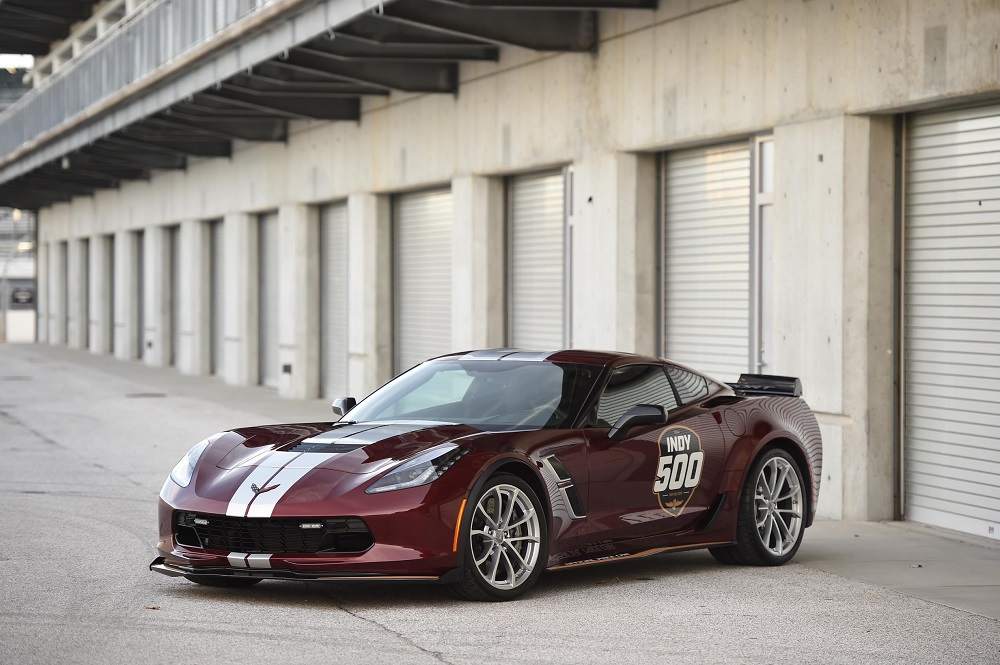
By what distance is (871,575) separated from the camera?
8.36m

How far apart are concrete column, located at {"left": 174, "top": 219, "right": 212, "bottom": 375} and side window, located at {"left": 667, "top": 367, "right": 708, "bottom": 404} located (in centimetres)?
2285

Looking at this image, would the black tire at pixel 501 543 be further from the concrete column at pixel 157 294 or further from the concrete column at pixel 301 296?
the concrete column at pixel 157 294

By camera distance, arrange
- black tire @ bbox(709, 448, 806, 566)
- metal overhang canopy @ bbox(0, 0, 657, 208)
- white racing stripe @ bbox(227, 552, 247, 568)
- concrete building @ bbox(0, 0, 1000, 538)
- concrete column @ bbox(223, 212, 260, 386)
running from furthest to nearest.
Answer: concrete column @ bbox(223, 212, 260, 386)
metal overhang canopy @ bbox(0, 0, 657, 208)
concrete building @ bbox(0, 0, 1000, 538)
black tire @ bbox(709, 448, 806, 566)
white racing stripe @ bbox(227, 552, 247, 568)

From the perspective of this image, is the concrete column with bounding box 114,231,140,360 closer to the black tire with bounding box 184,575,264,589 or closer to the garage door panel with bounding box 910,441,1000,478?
the garage door panel with bounding box 910,441,1000,478

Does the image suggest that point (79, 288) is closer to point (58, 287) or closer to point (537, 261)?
point (58, 287)

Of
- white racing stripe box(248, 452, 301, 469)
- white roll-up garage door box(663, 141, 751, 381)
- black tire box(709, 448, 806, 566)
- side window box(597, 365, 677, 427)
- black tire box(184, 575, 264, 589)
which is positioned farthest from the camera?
white roll-up garage door box(663, 141, 751, 381)

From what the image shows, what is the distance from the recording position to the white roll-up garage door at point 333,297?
23.1 m

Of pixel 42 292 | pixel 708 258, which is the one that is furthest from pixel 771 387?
pixel 42 292

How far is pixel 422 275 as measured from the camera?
20406 mm

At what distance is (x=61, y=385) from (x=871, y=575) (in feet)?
67.6

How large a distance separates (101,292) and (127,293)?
380 cm

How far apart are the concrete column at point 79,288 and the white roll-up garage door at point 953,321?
35933mm

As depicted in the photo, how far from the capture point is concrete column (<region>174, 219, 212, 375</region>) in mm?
30234

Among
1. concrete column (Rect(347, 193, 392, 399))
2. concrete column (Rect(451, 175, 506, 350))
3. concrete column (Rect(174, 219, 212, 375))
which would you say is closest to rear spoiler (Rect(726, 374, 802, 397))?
concrete column (Rect(451, 175, 506, 350))
